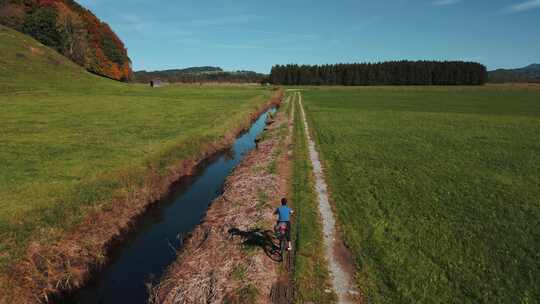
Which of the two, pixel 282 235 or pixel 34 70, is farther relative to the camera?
pixel 34 70

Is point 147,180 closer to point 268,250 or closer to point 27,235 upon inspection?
point 27,235

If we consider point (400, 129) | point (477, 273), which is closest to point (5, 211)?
point (477, 273)

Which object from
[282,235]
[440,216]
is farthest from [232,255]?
[440,216]

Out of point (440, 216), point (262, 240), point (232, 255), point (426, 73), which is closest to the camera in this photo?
point (232, 255)

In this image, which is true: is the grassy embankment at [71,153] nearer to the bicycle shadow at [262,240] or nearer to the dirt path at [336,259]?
the bicycle shadow at [262,240]

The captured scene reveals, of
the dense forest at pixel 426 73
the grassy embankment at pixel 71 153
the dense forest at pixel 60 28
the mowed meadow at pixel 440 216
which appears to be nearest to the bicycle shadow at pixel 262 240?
the mowed meadow at pixel 440 216

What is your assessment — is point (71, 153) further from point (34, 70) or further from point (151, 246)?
point (34, 70)

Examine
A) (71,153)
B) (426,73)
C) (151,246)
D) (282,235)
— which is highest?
(426,73)
